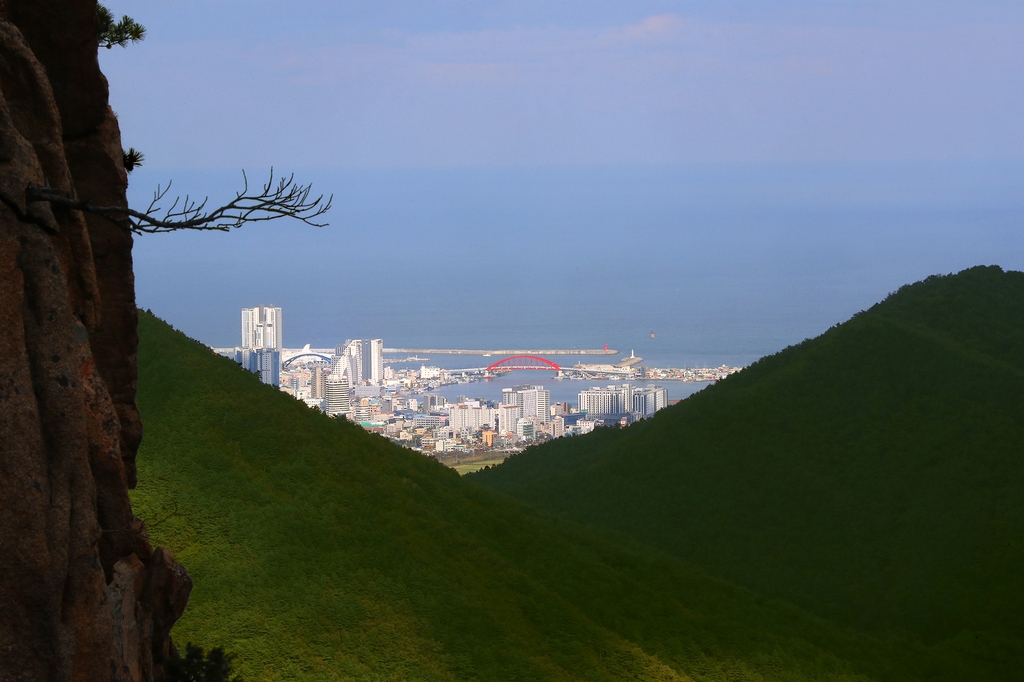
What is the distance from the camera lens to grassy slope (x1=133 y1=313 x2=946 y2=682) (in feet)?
54.1

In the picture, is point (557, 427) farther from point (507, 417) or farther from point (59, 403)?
point (59, 403)

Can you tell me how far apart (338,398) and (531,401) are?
1290 centimetres

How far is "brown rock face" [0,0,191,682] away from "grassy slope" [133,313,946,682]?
6.91m

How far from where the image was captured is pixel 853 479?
28.4m

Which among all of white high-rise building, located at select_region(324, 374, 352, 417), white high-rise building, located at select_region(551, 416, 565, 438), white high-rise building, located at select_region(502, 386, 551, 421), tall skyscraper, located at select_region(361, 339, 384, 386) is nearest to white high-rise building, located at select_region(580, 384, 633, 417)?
white high-rise building, located at select_region(551, 416, 565, 438)

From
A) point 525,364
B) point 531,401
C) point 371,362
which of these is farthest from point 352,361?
point 525,364

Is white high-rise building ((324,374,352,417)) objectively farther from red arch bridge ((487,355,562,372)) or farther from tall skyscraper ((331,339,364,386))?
red arch bridge ((487,355,562,372))

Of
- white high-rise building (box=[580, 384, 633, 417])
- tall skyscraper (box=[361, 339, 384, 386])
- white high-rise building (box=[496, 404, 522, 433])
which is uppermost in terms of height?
tall skyscraper (box=[361, 339, 384, 386])

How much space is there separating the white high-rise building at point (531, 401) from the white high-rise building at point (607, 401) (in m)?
2.29

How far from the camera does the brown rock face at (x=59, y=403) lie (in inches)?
273

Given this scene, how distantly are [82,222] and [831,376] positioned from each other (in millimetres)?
28251

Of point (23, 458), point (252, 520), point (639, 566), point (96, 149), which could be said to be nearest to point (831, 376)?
point (639, 566)

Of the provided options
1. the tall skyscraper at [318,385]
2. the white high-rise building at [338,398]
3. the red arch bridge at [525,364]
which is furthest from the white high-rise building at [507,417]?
the red arch bridge at [525,364]

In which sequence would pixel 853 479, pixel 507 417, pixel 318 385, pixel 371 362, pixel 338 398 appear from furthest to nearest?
pixel 371 362, pixel 507 417, pixel 318 385, pixel 338 398, pixel 853 479
